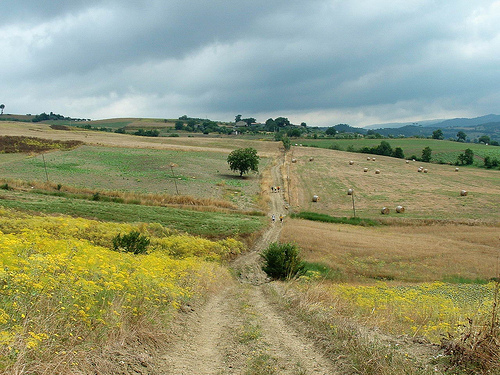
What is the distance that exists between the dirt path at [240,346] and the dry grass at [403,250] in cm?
1871

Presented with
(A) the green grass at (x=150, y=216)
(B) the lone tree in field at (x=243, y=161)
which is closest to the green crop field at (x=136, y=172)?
(B) the lone tree in field at (x=243, y=161)

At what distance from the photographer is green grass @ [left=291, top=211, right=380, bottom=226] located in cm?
4828

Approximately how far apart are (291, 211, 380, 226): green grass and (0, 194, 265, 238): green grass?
32.2 feet

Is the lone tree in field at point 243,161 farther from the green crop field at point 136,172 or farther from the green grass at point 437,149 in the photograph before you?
the green grass at point 437,149

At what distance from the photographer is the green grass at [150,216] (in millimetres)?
33675

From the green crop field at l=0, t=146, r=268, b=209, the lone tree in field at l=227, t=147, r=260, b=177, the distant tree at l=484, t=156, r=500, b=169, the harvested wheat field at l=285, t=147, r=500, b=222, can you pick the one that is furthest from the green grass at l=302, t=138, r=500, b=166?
the lone tree in field at l=227, t=147, r=260, b=177

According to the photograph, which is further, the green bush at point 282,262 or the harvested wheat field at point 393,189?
the harvested wheat field at point 393,189

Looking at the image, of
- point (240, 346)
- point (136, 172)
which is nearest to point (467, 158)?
point (136, 172)

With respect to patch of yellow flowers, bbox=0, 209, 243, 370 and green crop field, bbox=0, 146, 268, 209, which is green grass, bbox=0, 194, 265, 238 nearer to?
green crop field, bbox=0, 146, 268, 209

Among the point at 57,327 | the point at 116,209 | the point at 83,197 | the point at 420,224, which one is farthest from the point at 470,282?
the point at 83,197

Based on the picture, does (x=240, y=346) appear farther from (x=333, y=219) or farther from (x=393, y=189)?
(x=393, y=189)

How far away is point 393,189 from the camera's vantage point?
223 ft

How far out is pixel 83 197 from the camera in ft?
153

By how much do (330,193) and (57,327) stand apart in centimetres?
6098
